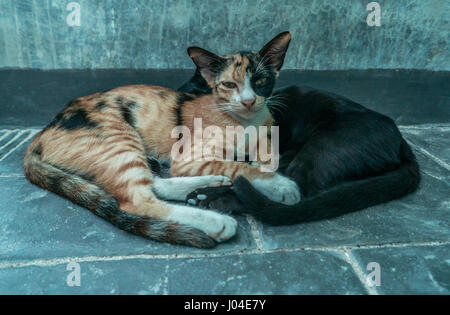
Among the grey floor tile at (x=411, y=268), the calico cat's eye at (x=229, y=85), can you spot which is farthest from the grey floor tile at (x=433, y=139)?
the calico cat's eye at (x=229, y=85)

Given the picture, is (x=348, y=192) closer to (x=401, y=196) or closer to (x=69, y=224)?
(x=401, y=196)

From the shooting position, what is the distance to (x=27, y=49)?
2557mm

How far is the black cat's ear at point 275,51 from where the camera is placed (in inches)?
77.3

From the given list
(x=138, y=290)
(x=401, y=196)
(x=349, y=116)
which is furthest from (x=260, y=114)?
(x=138, y=290)

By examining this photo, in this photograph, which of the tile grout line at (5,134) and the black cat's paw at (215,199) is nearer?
the black cat's paw at (215,199)

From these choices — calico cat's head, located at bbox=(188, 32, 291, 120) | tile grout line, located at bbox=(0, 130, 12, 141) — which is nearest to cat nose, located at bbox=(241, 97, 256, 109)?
calico cat's head, located at bbox=(188, 32, 291, 120)

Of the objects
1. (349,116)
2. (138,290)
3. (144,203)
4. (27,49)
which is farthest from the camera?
(27,49)

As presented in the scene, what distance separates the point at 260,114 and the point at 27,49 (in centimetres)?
196

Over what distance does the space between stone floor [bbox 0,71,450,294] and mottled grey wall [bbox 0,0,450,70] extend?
1235mm

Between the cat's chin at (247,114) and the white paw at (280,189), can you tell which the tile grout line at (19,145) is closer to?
the cat's chin at (247,114)

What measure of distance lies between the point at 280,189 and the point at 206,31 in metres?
1.53

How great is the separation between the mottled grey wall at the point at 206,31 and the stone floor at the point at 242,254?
123 cm

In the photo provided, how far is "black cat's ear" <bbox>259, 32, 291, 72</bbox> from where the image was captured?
6.44 ft

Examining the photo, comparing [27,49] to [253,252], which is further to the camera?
[27,49]
